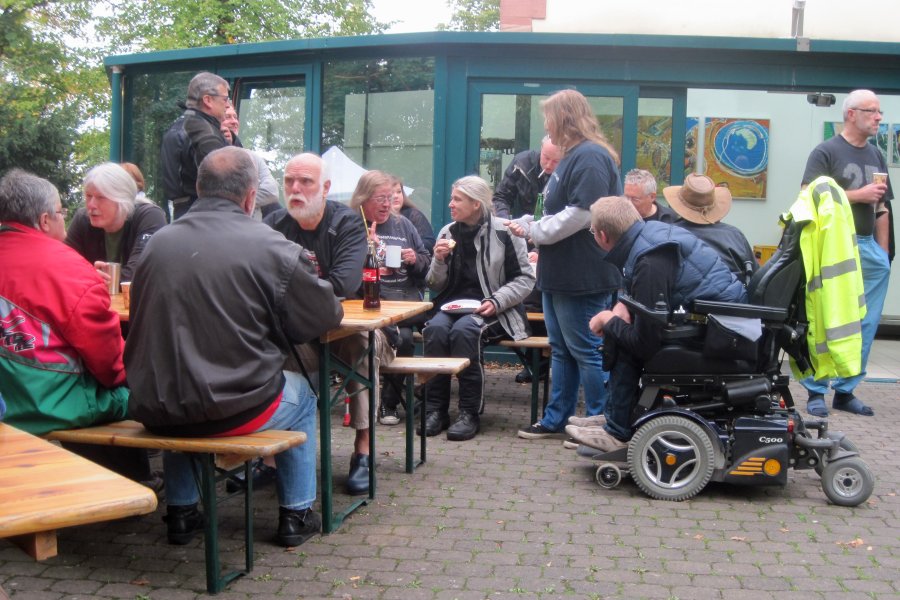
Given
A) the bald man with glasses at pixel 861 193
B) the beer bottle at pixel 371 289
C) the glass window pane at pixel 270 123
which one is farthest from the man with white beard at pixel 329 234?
the glass window pane at pixel 270 123

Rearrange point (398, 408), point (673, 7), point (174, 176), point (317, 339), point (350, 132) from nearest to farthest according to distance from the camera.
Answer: point (317, 339), point (174, 176), point (398, 408), point (350, 132), point (673, 7)

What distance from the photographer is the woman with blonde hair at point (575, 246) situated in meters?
5.98

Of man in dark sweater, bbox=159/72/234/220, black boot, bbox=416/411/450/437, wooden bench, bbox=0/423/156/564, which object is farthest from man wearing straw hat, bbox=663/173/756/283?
wooden bench, bbox=0/423/156/564

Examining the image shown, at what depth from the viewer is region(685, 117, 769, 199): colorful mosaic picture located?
11.6 m

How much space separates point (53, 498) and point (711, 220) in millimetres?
4594

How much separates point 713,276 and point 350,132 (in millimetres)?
4854

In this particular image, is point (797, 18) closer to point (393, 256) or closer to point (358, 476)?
point (393, 256)

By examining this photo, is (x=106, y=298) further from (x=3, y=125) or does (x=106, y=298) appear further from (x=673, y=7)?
(x=3, y=125)

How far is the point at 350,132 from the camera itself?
9203mm

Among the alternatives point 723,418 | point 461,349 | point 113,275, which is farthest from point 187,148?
point 723,418

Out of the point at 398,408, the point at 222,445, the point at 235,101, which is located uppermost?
the point at 235,101

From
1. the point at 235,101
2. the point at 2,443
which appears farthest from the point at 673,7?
the point at 2,443

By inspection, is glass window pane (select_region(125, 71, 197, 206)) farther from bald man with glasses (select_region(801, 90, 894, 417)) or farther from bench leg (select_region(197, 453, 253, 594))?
bench leg (select_region(197, 453, 253, 594))

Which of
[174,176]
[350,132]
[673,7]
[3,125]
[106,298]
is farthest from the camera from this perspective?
[3,125]
